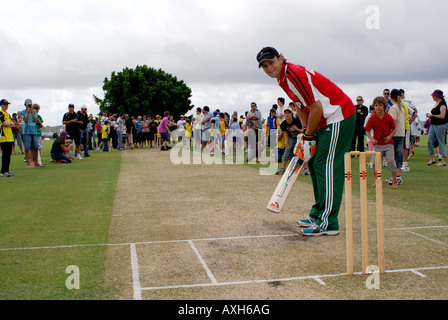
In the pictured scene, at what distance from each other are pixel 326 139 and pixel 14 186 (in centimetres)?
845

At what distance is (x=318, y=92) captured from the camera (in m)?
5.52

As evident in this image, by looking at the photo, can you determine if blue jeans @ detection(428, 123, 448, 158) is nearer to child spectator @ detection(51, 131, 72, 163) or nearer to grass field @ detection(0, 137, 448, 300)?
grass field @ detection(0, 137, 448, 300)

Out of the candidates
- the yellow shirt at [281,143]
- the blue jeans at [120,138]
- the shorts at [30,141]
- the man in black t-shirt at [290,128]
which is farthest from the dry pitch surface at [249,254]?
the blue jeans at [120,138]

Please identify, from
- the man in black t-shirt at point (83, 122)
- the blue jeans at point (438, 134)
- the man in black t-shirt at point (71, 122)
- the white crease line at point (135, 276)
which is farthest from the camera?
the man in black t-shirt at point (83, 122)

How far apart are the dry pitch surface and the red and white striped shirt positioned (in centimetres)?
165

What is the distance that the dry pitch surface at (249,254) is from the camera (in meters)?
3.83

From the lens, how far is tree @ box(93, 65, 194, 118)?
67.5m

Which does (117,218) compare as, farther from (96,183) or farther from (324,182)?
(96,183)

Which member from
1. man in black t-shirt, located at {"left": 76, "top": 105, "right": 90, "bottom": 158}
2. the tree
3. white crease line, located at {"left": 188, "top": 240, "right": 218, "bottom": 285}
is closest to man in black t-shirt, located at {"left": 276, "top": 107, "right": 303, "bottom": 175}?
white crease line, located at {"left": 188, "top": 240, "right": 218, "bottom": 285}

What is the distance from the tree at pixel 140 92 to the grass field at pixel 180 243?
5884 cm

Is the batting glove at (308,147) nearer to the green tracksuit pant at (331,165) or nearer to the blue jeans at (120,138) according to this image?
the green tracksuit pant at (331,165)

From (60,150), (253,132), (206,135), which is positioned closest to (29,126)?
(60,150)

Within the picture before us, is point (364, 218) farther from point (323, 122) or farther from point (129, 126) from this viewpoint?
point (129, 126)
